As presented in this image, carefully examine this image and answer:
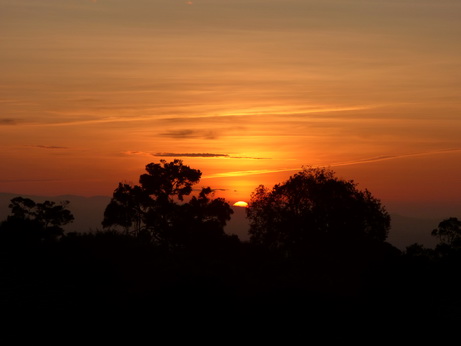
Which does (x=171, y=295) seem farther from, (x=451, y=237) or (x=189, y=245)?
(x=451, y=237)

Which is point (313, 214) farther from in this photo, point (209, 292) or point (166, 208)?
point (209, 292)

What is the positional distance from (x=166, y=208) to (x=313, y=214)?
2381cm

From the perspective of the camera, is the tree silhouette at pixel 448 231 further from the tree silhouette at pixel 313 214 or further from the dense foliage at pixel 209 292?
the dense foliage at pixel 209 292

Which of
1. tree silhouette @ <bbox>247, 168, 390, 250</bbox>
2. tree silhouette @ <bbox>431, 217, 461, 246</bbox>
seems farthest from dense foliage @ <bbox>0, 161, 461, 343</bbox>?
tree silhouette @ <bbox>431, 217, 461, 246</bbox>

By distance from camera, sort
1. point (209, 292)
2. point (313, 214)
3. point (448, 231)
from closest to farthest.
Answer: point (209, 292)
point (313, 214)
point (448, 231)

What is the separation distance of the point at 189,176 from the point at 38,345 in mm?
73433

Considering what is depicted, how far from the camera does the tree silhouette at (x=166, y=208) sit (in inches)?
3497

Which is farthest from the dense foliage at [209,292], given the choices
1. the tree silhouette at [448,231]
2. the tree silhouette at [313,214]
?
the tree silhouette at [448,231]

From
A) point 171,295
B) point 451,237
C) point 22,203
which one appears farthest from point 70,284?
point 451,237

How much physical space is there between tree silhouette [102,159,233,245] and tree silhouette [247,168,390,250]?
11781 millimetres

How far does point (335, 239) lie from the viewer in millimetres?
73000

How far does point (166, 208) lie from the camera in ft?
300

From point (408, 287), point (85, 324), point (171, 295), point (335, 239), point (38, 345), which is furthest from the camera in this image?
point (335, 239)

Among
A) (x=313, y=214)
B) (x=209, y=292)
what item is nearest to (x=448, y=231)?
(x=313, y=214)
